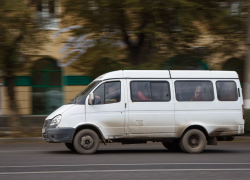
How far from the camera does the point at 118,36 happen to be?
56.4 feet

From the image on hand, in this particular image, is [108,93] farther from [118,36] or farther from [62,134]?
[118,36]

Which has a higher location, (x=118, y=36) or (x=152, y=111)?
(x=118, y=36)

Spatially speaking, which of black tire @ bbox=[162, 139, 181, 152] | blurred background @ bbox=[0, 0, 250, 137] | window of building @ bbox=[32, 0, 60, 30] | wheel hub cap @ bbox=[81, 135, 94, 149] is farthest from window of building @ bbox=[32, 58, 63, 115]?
wheel hub cap @ bbox=[81, 135, 94, 149]

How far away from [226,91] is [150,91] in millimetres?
2056

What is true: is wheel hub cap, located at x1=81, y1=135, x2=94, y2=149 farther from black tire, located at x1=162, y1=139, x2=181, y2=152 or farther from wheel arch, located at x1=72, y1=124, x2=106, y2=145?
black tire, located at x1=162, y1=139, x2=181, y2=152

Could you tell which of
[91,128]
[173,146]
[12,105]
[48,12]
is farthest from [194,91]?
[12,105]

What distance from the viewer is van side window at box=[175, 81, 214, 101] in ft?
38.4

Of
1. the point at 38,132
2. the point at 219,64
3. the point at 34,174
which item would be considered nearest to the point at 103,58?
the point at 38,132

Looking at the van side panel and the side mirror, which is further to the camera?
the van side panel

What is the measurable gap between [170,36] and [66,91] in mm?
7848

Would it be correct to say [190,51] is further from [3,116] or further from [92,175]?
[92,175]

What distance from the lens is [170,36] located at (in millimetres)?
17203

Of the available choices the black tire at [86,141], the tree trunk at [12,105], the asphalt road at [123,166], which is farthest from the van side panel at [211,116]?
the tree trunk at [12,105]

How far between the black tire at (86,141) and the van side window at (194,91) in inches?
93.2
